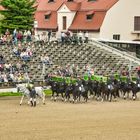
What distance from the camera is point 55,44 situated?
54.0 m

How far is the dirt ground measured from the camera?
26.5 m

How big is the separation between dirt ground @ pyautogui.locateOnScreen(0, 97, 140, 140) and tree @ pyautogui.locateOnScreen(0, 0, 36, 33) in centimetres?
2799

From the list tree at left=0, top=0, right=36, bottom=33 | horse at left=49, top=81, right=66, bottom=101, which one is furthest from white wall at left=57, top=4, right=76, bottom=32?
horse at left=49, top=81, right=66, bottom=101

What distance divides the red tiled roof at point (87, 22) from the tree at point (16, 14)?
5.46 meters

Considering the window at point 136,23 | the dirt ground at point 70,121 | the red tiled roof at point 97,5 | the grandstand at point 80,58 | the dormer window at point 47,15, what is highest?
the red tiled roof at point 97,5

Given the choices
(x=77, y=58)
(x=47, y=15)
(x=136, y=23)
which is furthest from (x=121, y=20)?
(x=77, y=58)

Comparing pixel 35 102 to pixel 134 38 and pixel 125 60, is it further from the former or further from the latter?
pixel 134 38

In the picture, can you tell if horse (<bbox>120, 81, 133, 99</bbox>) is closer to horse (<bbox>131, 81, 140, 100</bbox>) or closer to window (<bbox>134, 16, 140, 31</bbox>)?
horse (<bbox>131, 81, 140, 100</bbox>)

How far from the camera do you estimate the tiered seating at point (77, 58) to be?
4806 centimetres

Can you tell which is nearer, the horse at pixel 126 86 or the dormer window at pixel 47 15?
the horse at pixel 126 86

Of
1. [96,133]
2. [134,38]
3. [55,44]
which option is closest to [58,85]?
[96,133]

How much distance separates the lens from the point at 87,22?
211 feet

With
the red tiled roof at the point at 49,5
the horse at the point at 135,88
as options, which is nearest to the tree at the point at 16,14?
the red tiled roof at the point at 49,5

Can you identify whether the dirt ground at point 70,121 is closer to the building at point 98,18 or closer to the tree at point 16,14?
the building at point 98,18
